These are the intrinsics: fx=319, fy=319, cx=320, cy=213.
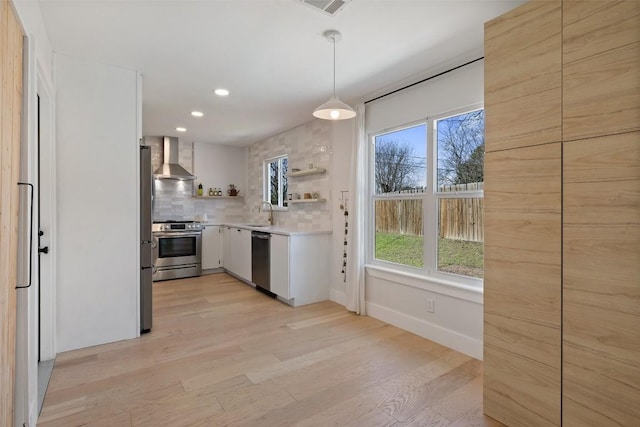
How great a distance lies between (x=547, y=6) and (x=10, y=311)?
297 cm

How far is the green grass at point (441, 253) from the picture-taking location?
2.78 metres

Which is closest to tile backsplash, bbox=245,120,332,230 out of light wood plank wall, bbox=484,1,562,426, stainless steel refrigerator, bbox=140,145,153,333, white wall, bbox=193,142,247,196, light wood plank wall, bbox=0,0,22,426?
white wall, bbox=193,142,247,196

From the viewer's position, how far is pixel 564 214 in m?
1.58

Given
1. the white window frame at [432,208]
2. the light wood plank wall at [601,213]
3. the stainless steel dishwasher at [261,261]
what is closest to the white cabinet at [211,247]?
the stainless steel dishwasher at [261,261]

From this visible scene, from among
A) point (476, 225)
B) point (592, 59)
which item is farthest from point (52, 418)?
point (592, 59)

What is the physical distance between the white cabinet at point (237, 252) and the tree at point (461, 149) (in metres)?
3.12

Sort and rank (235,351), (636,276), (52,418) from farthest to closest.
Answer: (235,351)
(52,418)
(636,276)

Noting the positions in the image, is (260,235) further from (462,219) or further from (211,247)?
(462,219)

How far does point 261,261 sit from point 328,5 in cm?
337

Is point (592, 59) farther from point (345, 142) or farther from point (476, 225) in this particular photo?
point (345, 142)

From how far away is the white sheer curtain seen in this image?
3.69 m

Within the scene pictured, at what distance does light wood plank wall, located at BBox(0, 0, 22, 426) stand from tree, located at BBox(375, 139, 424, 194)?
302 cm

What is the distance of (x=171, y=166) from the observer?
5809 millimetres

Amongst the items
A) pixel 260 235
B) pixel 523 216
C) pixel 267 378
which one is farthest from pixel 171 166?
pixel 523 216
